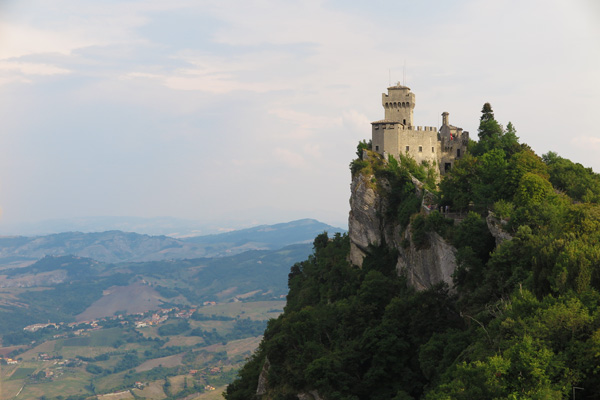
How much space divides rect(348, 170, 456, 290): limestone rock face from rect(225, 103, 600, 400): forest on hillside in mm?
1177

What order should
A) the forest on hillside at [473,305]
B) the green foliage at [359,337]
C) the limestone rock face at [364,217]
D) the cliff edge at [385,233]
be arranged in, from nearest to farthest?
the forest on hillside at [473,305] < the green foliage at [359,337] < the cliff edge at [385,233] < the limestone rock face at [364,217]

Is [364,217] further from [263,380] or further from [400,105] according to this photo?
[263,380]

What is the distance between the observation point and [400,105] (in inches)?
3568

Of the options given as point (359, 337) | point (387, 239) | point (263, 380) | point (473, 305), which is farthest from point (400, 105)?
point (263, 380)

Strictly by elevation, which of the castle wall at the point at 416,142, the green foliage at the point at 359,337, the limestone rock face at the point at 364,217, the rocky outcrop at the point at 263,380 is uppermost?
the castle wall at the point at 416,142

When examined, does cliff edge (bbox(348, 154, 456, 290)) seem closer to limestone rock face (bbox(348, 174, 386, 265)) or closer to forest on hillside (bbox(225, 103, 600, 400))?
limestone rock face (bbox(348, 174, 386, 265))

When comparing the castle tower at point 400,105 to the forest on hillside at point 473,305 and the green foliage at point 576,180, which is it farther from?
the green foliage at point 576,180

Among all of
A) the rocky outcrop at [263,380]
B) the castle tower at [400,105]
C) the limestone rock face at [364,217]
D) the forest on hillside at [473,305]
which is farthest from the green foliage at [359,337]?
the castle tower at [400,105]

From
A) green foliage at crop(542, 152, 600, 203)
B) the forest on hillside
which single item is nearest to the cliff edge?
the forest on hillside

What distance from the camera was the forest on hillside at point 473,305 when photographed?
3812 centimetres

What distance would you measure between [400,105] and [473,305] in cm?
4006

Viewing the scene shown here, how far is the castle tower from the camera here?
90500mm

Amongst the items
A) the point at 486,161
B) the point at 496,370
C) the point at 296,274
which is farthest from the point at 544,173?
the point at 296,274

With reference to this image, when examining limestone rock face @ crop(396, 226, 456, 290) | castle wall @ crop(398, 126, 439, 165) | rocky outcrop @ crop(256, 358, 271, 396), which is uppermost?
castle wall @ crop(398, 126, 439, 165)
